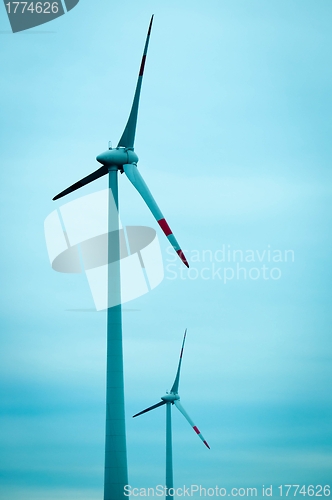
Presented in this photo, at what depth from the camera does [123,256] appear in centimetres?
5953

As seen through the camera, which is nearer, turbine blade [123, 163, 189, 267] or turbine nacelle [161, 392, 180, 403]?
turbine blade [123, 163, 189, 267]

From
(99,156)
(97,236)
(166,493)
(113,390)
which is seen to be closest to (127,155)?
(99,156)

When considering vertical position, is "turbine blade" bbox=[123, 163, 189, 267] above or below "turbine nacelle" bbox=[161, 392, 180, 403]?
below

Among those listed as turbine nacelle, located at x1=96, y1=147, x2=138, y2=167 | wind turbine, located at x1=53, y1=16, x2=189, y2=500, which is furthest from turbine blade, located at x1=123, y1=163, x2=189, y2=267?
turbine nacelle, located at x1=96, y1=147, x2=138, y2=167

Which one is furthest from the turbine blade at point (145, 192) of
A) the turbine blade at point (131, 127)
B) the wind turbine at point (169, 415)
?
the wind turbine at point (169, 415)

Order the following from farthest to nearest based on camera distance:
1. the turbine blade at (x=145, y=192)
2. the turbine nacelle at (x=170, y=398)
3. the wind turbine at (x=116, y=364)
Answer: the turbine nacelle at (x=170, y=398)
the turbine blade at (x=145, y=192)
the wind turbine at (x=116, y=364)

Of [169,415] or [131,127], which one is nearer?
[131,127]

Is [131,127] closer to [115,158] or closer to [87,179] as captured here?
[115,158]

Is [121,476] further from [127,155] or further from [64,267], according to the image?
[127,155]

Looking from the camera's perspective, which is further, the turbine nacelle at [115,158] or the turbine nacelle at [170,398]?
the turbine nacelle at [170,398]

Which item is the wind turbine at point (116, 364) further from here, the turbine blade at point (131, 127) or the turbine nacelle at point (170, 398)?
A: the turbine nacelle at point (170, 398)

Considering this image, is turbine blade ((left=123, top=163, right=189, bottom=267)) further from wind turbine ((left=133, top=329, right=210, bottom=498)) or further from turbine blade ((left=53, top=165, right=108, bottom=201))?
wind turbine ((left=133, top=329, right=210, bottom=498))

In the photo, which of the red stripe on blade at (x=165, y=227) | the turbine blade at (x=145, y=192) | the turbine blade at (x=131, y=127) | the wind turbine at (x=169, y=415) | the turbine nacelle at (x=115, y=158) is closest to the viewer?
the red stripe on blade at (x=165, y=227)

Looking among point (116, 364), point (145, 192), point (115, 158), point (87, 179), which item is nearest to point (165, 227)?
point (145, 192)
